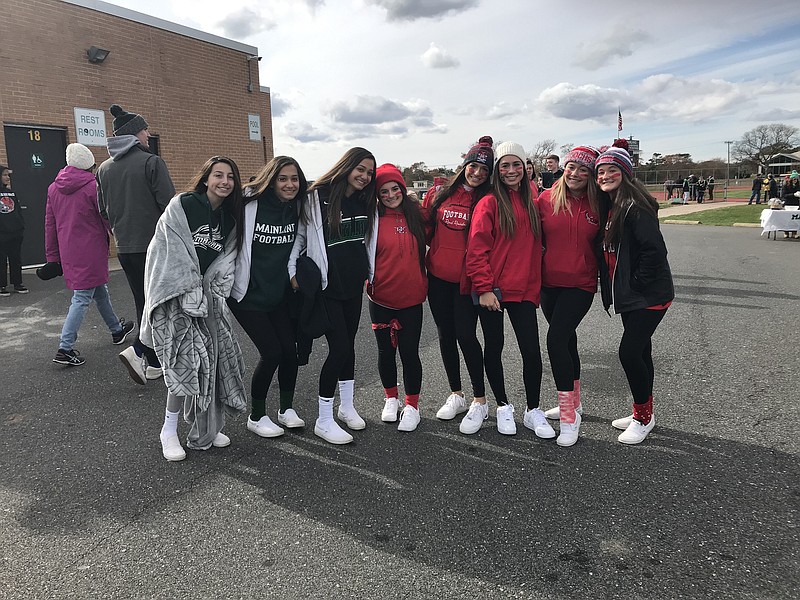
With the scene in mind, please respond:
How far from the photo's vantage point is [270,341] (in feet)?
11.4

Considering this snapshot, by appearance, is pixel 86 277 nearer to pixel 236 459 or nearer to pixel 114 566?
pixel 236 459

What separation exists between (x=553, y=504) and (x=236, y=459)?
1803 mm

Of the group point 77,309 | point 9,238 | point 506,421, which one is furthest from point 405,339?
point 9,238

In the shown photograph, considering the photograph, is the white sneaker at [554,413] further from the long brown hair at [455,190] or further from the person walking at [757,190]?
the person walking at [757,190]

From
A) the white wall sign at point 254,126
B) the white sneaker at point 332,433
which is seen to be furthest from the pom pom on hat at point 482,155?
the white wall sign at point 254,126

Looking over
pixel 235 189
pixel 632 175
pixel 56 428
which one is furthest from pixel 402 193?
pixel 56 428

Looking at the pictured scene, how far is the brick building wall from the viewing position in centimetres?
1050

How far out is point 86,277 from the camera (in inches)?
201

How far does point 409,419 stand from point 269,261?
4.45 ft

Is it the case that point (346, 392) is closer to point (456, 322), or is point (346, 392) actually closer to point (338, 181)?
point (456, 322)

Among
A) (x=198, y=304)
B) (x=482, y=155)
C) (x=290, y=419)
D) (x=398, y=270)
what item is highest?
(x=482, y=155)

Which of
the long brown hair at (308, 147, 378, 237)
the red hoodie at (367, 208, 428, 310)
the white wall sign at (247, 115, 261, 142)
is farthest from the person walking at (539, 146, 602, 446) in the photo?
the white wall sign at (247, 115, 261, 142)

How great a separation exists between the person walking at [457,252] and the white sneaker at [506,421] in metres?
0.16

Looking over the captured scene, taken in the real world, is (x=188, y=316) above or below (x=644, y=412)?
above
